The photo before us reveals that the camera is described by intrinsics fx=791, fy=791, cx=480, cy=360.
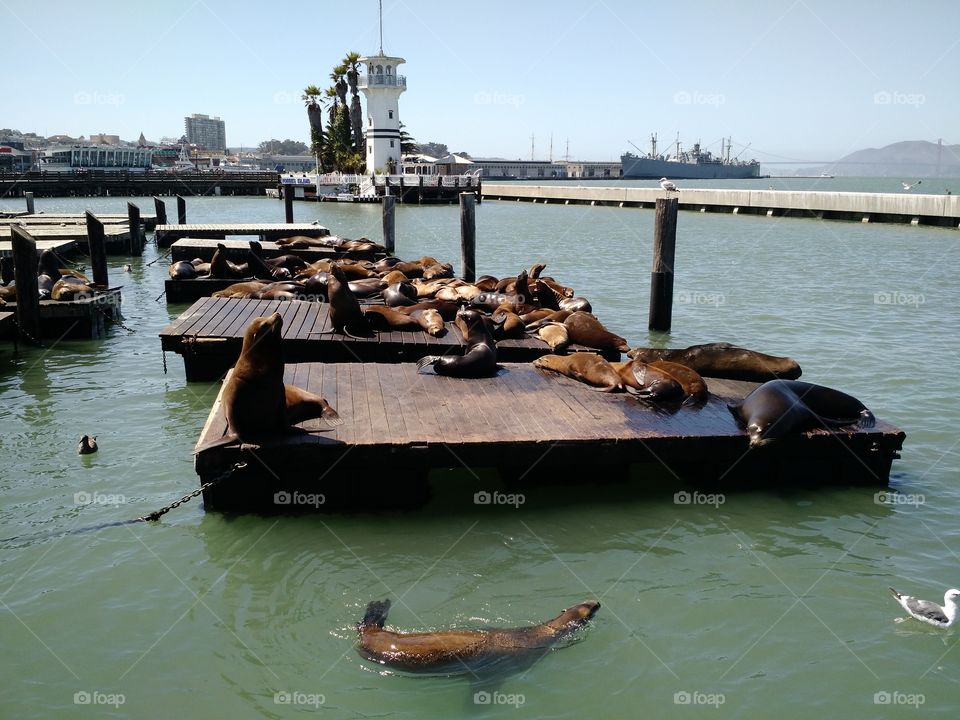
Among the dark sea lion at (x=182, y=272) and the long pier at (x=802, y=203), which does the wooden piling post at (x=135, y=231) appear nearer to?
the dark sea lion at (x=182, y=272)

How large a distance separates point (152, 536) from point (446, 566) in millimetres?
2007

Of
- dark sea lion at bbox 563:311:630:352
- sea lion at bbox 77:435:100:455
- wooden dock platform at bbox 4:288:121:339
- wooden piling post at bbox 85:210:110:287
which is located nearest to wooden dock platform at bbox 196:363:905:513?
sea lion at bbox 77:435:100:455

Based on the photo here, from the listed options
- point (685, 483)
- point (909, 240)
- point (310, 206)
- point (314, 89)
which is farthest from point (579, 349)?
point (314, 89)

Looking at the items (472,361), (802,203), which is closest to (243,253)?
(472,361)

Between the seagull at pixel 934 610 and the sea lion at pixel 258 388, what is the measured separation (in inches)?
158

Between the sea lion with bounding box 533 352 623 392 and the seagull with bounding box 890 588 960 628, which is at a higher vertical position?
the sea lion with bounding box 533 352 623 392

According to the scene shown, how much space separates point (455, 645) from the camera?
A: 3.87 m

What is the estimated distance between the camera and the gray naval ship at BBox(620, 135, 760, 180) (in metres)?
128

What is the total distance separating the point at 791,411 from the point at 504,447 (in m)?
2.30

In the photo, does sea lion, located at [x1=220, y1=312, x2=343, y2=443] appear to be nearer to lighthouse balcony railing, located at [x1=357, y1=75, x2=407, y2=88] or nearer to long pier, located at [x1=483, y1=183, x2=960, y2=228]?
long pier, located at [x1=483, y1=183, x2=960, y2=228]

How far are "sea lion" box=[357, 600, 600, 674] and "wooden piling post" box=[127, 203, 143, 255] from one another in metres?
20.4

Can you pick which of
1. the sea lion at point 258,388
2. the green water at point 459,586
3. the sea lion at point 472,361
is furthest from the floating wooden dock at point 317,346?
the sea lion at point 258,388

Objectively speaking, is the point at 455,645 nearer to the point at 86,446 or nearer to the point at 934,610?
the point at 934,610

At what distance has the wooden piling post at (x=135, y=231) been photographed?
2192 centimetres
